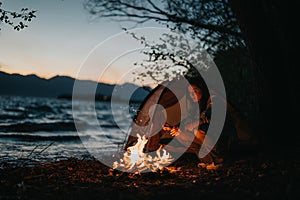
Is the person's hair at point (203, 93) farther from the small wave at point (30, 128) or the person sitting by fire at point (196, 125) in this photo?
the small wave at point (30, 128)

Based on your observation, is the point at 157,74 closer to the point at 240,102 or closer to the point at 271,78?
the point at 240,102

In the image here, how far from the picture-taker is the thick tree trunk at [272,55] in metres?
4.88

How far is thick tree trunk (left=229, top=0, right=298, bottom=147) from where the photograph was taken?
4883 mm

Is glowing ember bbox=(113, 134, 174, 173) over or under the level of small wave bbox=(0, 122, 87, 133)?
over

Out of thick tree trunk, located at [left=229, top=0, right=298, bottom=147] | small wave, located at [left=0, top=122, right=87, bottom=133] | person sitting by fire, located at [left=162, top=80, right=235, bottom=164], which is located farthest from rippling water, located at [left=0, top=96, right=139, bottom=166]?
thick tree trunk, located at [left=229, top=0, right=298, bottom=147]

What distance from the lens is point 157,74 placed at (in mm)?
9586

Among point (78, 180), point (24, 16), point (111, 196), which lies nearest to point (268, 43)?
point (111, 196)

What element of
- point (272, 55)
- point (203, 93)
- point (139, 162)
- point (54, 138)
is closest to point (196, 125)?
point (203, 93)

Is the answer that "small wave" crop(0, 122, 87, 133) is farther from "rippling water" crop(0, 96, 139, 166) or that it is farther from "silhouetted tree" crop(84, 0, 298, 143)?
"silhouetted tree" crop(84, 0, 298, 143)

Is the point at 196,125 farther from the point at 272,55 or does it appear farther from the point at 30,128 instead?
the point at 30,128

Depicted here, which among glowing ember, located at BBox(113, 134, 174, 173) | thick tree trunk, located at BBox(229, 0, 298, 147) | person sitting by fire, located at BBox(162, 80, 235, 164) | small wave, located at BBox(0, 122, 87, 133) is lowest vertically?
small wave, located at BBox(0, 122, 87, 133)

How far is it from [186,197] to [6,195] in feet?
7.71

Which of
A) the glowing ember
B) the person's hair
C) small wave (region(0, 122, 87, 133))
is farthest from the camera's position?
small wave (region(0, 122, 87, 133))

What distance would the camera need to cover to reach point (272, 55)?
505 cm
